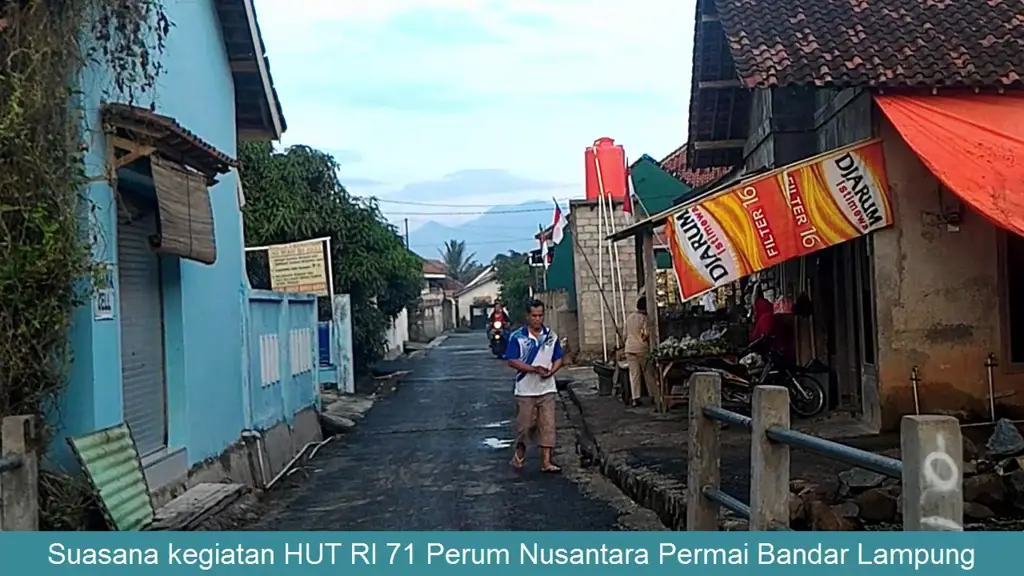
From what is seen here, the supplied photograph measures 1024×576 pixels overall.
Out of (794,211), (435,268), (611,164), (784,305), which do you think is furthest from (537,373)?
(435,268)

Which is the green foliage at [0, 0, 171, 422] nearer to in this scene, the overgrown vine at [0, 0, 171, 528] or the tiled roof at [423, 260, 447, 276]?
the overgrown vine at [0, 0, 171, 528]

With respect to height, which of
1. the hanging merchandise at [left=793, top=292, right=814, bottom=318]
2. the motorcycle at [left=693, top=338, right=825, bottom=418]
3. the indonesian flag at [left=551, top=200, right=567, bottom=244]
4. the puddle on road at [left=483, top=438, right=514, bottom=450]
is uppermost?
the indonesian flag at [left=551, top=200, right=567, bottom=244]

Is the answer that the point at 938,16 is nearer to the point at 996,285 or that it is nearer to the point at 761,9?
the point at 761,9

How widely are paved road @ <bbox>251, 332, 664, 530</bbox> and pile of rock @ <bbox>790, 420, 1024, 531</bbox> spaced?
1652 millimetres

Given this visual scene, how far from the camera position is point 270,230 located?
24906 mm

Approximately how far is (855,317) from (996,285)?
81.5 inches

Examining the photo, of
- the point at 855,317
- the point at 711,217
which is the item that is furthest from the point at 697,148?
the point at 711,217

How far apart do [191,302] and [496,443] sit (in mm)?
5274

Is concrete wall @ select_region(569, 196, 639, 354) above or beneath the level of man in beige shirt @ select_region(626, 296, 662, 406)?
above

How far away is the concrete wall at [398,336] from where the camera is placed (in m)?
39.5

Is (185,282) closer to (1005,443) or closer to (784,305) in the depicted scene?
(1005,443)

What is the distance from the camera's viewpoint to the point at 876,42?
38.1 ft

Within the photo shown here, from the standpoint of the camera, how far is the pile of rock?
7.23 metres

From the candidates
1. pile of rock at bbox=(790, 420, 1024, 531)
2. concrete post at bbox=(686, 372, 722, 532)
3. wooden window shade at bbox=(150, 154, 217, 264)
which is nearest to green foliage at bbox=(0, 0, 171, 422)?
wooden window shade at bbox=(150, 154, 217, 264)
